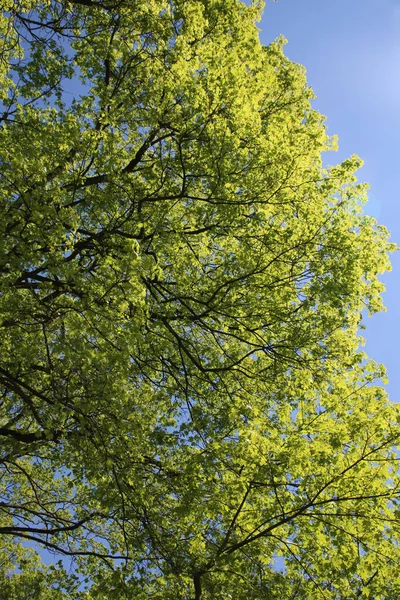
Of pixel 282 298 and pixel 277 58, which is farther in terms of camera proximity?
pixel 277 58

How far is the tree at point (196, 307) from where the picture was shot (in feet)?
25.1

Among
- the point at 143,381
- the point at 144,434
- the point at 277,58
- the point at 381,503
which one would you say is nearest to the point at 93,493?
the point at 144,434

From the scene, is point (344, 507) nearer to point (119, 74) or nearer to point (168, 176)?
point (168, 176)

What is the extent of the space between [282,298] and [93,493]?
5697 millimetres

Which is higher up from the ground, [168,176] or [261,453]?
[168,176]

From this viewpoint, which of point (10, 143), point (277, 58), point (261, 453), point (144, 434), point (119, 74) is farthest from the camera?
point (277, 58)

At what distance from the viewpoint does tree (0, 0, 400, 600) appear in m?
7.64

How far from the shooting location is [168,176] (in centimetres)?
1048

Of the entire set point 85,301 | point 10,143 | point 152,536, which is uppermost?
point 10,143

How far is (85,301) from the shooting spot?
710cm

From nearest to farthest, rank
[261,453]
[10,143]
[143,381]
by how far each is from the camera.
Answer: [261,453] → [10,143] → [143,381]

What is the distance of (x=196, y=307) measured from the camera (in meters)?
10.2

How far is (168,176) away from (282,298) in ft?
12.5

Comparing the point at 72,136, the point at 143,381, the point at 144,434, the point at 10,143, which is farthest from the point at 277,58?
the point at 144,434
